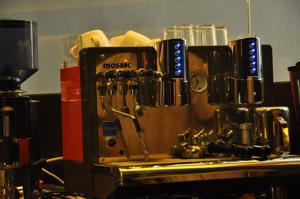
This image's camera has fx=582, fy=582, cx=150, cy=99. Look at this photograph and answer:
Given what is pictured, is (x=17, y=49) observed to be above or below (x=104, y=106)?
above

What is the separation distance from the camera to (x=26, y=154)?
3.43ft

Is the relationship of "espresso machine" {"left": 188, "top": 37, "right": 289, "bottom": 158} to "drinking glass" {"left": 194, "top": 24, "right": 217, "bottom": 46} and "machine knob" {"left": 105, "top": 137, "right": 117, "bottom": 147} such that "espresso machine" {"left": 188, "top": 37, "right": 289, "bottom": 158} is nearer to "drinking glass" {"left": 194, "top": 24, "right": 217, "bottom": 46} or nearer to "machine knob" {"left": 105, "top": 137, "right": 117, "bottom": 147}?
"drinking glass" {"left": 194, "top": 24, "right": 217, "bottom": 46}

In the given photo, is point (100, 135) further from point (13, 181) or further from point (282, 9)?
point (282, 9)

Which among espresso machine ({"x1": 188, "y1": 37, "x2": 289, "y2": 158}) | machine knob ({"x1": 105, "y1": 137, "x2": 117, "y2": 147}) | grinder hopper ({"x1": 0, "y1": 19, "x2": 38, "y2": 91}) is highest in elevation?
grinder hopper ({"x1": 0, "y1": 19, "x2": 38, "y2": 91})

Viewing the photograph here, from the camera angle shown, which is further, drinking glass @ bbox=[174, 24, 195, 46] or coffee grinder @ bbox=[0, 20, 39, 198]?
drinking glass @ bbox=[174, 24, 195, 46]

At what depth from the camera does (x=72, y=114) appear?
1142 millimetres

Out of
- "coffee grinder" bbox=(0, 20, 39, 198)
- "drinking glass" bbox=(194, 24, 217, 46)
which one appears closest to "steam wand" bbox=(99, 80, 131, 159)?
"coffee grinder" bbox=(0, 20, 39, 198)

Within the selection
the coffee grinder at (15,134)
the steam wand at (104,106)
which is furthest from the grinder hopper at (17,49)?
the steam wand at (104,106)

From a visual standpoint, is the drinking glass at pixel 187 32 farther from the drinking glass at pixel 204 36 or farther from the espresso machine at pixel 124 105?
the espresso machine at pixel 124 105

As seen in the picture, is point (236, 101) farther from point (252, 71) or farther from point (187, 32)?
point (187, 32)

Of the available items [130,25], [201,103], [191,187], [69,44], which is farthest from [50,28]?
[191,187]

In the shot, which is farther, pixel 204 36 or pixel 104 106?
pixel 204 36

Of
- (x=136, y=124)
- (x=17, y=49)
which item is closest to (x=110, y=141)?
(x=136, y=124)

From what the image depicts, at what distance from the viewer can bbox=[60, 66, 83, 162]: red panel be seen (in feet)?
3.65
